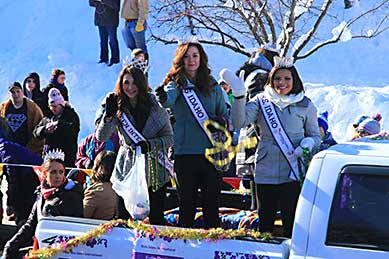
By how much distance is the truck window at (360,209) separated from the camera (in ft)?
12.7

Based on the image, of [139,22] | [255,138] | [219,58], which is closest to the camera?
[255,138]

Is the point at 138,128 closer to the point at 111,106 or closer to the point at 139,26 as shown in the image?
the point at 111,106

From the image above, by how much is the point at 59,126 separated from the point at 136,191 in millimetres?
3198

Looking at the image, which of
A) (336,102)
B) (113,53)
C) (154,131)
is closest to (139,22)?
(113,53)

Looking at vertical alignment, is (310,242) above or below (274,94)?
below

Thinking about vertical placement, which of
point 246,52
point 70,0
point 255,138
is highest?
point 70,0

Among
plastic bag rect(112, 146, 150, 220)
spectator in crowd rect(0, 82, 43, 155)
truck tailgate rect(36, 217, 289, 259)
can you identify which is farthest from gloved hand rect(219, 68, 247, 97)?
spectator in crowd rect(0, 82, 43, 155)

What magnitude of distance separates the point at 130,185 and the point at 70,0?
17.8 m

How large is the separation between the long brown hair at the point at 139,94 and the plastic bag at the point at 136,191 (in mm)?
368

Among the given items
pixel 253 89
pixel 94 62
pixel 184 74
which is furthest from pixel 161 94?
pixel 94 62

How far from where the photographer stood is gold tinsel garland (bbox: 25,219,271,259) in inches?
168

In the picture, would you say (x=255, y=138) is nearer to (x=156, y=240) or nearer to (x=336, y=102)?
(x=156, y=240)

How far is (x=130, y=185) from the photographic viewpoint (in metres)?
5.17

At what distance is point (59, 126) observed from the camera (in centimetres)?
809
